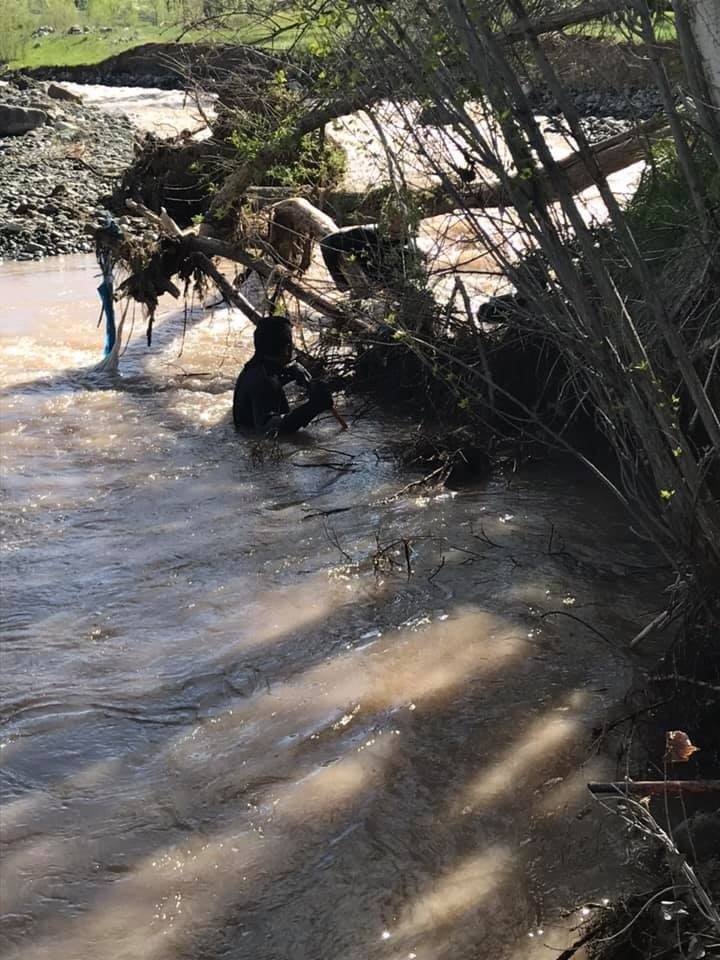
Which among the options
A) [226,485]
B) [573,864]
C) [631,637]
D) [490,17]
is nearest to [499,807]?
[573,864]

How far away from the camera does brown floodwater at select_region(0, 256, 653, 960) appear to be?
142 inches

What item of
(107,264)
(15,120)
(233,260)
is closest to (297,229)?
(233,260)

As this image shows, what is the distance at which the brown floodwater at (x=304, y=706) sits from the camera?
11.8ft

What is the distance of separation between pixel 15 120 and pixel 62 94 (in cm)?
793

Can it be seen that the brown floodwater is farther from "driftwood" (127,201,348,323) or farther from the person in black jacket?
"driftwood" (127,201,348,323)

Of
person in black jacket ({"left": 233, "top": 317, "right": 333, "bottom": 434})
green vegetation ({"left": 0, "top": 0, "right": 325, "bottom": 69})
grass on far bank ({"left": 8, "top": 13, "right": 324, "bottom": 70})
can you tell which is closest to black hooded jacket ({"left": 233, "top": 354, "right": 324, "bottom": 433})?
person in black jacket ({"left": 233, "top": 317, "right": 333, "bottom": 434})

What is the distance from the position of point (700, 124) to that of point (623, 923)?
94.8 inches

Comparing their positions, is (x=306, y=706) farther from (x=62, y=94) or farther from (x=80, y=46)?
(x=80, y=46)

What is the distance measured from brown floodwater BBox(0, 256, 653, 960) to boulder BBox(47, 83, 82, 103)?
32809mm

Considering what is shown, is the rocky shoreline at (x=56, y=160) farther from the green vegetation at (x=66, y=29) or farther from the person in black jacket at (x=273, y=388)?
the green vegetation at (x=66, y=29)

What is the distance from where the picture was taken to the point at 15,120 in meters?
31.1

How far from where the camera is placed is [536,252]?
12.6ft

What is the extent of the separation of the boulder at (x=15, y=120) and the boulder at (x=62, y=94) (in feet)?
21.5

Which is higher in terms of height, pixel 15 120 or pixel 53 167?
pixel 15 120
